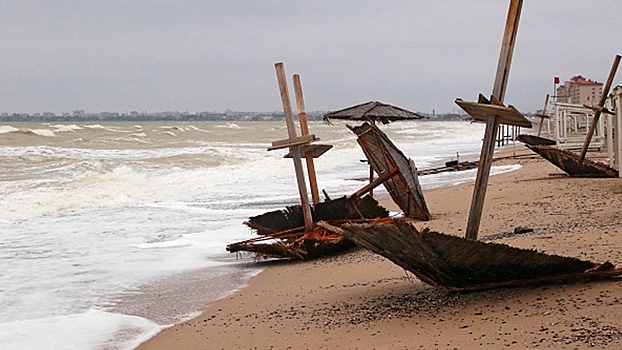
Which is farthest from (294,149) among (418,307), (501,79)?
(418,307)

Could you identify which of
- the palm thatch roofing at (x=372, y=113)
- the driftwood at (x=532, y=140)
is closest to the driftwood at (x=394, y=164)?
the palm thatch roofing at (x=372, y=113)

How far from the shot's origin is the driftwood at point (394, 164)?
12188 mm

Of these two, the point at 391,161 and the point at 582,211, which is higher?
the point at 391,161

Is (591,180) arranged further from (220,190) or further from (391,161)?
(220,190)

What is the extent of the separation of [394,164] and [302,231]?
2.11 metres

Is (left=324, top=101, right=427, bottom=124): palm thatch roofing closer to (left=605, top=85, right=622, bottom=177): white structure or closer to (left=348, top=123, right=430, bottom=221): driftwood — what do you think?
(left=348, top=123, right=430, bottom=221): driftwood

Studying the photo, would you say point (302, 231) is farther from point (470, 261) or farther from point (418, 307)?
point (470, 261)

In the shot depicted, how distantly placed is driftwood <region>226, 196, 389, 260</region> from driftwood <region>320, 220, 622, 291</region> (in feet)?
13.2

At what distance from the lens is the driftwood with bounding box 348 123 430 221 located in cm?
1219

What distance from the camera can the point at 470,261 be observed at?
6.01m

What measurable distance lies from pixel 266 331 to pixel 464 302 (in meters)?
1.69

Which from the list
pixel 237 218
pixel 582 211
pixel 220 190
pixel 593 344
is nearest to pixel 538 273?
pixel 593 344

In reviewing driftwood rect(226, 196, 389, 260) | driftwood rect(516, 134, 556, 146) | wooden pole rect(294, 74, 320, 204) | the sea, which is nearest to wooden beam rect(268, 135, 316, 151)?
wooden pole rect(294, 74, 320, 204)

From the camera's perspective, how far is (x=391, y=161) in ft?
40.4
